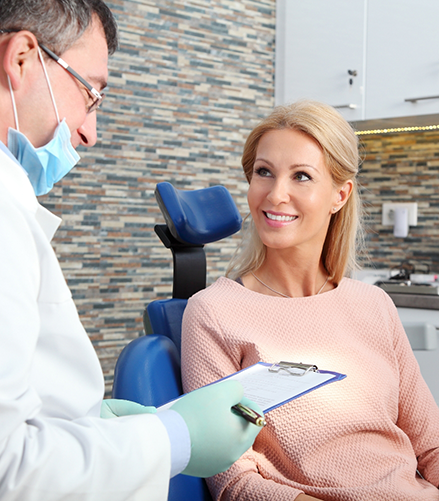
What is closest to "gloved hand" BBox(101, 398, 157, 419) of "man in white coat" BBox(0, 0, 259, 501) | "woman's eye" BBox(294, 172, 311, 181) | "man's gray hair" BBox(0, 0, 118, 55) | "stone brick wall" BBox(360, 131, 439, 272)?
"man in white coat" BBox(0, 0, 259, 501)

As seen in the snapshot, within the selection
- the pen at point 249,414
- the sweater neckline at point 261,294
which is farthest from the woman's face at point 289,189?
the pen at point 249,414

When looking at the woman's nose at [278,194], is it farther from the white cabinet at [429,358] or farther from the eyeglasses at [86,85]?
the white cabinet at [429,358]

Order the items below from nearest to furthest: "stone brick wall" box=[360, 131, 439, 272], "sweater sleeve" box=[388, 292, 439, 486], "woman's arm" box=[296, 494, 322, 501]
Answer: "woman's arm" box=[296, 494, 322, 501]
"sweater sleeve" box=[388, 292, 439, 486]
"stone brick wall" box=[360, 131, 439, 272]

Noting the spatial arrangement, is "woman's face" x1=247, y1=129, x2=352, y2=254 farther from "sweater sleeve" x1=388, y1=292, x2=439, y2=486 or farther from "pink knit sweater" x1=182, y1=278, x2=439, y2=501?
"sweater sleeve" x1=388, y1=292, x2=439, y2=486

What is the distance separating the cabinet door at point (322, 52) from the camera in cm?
270

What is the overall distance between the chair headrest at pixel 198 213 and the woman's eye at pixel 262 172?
158 millimetres

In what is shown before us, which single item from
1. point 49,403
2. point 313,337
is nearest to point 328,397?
point 313,337

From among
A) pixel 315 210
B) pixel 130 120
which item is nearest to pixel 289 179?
pixel 315 210

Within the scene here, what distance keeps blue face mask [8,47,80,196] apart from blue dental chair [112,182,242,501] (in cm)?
42

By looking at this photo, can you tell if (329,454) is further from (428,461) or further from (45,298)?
(45,298)

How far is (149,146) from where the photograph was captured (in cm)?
264

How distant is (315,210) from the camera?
1.33 meters

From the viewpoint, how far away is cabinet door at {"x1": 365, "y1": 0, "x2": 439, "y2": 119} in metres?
2.49

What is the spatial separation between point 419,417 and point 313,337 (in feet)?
1.02
